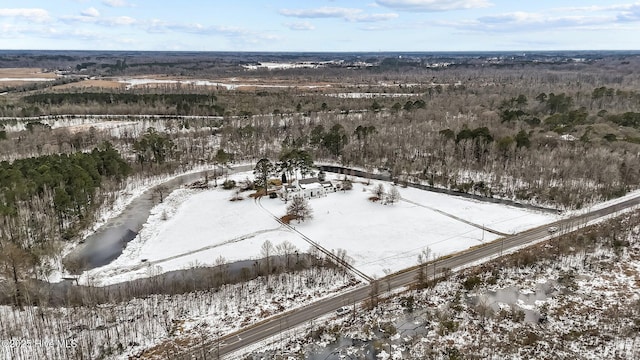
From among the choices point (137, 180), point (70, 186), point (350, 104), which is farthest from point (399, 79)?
point (70, 186)

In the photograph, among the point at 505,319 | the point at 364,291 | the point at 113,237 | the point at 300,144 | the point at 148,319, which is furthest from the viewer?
the point at 300,144

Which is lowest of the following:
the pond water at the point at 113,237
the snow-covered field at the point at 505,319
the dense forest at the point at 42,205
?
the snow-covered field at the point at 505,319

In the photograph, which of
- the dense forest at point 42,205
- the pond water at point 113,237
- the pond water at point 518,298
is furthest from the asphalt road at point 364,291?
the dense forest at point 42,205

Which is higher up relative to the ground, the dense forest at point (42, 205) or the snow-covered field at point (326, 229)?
the dense forest at point (42, 205)

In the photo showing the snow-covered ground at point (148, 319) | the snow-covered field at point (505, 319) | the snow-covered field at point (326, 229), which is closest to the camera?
the snow-covered ground at point (148, 319)

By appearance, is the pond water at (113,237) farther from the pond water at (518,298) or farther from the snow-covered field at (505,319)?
Answer: the pond water at (518,298)

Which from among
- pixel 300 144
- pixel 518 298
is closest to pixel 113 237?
pixel 518 298

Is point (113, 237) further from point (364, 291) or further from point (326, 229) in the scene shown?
point (364, 291)
